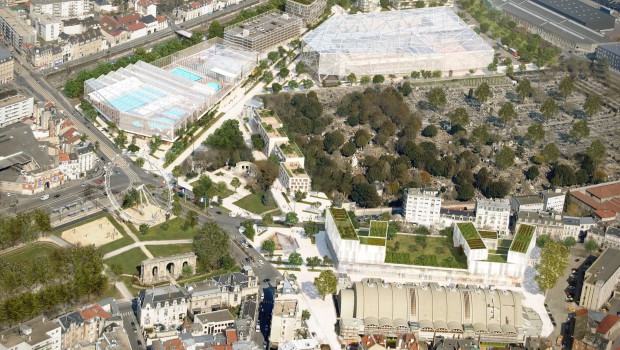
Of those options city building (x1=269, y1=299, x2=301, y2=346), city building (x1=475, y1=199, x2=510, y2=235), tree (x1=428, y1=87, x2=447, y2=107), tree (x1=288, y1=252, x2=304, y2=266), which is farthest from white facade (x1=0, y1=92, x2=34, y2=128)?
city building (x1=475, y1=199, x2=510, y2=235)

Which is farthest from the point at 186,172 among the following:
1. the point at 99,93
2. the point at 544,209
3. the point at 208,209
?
the point at 544,209

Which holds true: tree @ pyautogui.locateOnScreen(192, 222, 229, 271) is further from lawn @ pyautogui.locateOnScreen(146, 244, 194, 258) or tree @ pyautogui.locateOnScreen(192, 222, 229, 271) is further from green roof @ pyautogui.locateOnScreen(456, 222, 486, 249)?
green roof @ pyautogui.locateOnScreen(456, 222, 486, 249)

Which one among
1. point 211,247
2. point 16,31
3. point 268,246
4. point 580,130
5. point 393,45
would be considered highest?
point 16,31

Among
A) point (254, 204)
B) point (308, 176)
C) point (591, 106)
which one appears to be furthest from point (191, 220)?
point (591, 106)

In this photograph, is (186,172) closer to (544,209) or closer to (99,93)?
(99,93)

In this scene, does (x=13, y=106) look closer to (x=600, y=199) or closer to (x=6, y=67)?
(x=6, y=67)

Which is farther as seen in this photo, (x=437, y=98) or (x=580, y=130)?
(x=437, y=98)
